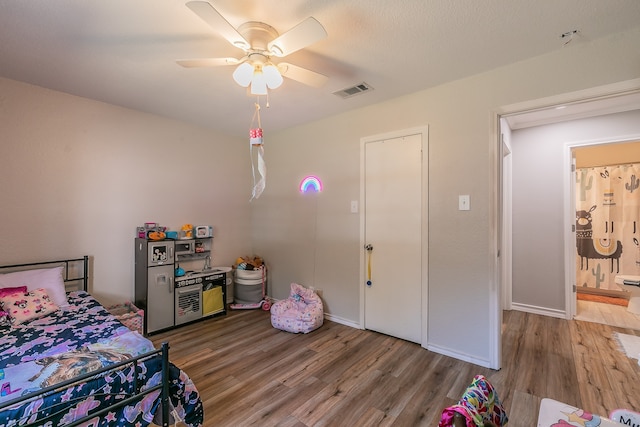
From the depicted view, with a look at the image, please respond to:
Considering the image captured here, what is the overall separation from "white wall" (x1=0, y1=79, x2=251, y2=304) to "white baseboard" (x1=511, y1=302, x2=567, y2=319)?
162 inches

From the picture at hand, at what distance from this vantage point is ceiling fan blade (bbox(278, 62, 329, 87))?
192 centimetres

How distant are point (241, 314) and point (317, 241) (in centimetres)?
137

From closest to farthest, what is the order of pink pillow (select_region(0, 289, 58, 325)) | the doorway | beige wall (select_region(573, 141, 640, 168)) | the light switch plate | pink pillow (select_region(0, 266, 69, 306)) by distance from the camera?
1. pink pillow (select_region(0, 289, 58, 325))
2. pink pillow (select_region(0, 266, 69, 306))
3. the light switch plate
4. the doorway
5. beige wall (select_region(573, 141, 640, 168))

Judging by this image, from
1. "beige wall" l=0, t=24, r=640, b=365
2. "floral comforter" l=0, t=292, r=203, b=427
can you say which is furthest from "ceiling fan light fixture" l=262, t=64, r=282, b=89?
"floral comforter" l=0, t=292, r=203, b=427

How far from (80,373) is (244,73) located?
1831 millimetres

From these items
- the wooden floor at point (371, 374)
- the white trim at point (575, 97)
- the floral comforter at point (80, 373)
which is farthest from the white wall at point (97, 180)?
the white trim at point (575, 97)

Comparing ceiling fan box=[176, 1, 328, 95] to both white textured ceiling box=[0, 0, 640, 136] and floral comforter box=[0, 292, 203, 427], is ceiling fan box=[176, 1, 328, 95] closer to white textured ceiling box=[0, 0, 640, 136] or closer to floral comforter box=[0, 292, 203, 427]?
white textured ceiling box=[0, 0, 640, 136]

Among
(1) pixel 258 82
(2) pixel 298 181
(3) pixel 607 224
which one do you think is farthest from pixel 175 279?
(3) pixel 607 224

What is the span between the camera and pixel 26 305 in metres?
2.17

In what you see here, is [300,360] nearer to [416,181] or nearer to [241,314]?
[241,314]

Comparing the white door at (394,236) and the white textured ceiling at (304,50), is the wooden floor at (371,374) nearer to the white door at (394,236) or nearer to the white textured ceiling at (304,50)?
the white door at (394,236)

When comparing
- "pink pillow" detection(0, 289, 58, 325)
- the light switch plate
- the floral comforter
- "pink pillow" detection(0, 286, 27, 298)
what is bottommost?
the floral comforter

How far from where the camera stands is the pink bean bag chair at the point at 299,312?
312 centimetres

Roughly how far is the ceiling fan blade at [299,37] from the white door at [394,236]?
5.26 ft
